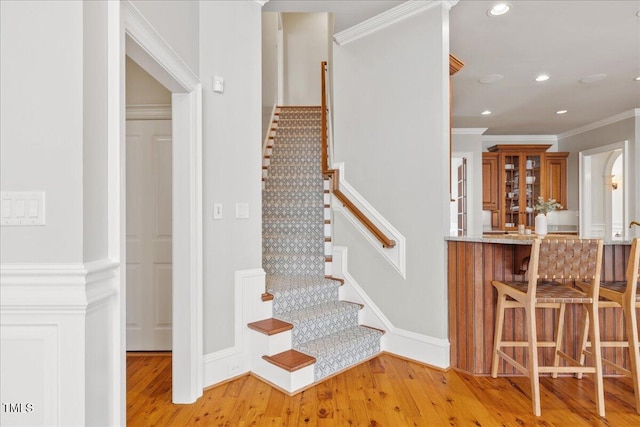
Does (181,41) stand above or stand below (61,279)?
above

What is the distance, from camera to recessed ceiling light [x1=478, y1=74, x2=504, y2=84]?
13.9 ft

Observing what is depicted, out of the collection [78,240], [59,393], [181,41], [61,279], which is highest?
[181,41]

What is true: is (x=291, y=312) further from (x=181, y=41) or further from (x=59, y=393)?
(x=181, y=41)

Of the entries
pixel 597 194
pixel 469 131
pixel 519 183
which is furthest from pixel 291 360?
→ pixel 597 194

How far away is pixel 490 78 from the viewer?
14.1 ft

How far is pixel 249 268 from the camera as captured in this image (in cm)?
266

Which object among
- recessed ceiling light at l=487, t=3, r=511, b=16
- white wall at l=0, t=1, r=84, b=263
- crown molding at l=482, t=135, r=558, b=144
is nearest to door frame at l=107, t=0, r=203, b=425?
white wall at l=0, t=1, r=84, b=263

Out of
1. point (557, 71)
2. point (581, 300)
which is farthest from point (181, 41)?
point (557, 71)

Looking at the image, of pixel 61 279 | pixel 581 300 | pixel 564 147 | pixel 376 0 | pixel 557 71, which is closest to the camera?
pixel 61 279

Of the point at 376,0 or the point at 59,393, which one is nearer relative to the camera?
the point at 59,393

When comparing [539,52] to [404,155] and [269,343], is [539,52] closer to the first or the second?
[404,155]

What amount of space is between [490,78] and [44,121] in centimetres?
456

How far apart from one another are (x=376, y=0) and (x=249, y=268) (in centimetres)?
242

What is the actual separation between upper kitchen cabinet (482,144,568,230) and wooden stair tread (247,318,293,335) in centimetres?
551
